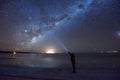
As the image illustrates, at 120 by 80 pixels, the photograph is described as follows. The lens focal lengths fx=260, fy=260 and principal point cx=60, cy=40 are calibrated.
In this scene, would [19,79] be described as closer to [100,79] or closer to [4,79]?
[4,79]

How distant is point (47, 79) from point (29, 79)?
1430mm

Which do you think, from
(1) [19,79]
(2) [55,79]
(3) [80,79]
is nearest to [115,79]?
(3) [80,79]

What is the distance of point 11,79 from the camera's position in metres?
20.4

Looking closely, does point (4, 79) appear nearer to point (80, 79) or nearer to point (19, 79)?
point (19, 79)

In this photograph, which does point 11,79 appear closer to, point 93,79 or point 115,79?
point 93,79

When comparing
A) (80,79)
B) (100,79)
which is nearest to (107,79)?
(100,79)

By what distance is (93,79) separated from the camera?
2097cm

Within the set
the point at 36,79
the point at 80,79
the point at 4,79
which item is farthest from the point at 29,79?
the point at 80,79

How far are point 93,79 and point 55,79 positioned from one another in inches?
121

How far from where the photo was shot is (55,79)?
2077 cm

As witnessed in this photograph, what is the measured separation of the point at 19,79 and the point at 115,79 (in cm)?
764

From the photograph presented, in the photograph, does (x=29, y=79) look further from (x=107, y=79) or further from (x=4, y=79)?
(x=107, y=79)

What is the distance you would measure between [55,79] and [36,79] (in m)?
1.51

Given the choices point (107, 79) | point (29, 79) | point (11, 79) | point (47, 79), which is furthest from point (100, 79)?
point (11, 79)
